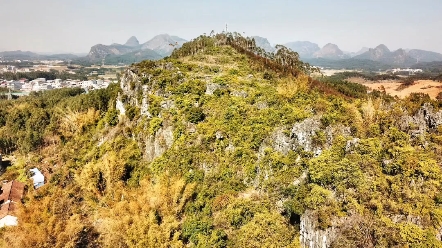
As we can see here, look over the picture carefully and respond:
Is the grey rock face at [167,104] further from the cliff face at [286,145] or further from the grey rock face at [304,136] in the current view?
the grey rock face at [304,136]

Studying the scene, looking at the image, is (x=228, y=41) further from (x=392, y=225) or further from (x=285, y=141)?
(x=392, y=225)

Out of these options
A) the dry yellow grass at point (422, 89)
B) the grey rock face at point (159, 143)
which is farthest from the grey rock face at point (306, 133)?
the dry yellow grass at point (422, 89)

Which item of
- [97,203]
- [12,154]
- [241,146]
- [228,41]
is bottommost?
[12,154]

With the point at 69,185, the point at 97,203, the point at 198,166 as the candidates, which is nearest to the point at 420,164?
the point at 198,166

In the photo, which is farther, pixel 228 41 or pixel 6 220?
pixel 228 41

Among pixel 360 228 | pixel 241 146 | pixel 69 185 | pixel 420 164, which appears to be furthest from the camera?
pixel 69 185

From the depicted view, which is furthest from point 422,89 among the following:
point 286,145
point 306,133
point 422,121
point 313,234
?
point 313,234

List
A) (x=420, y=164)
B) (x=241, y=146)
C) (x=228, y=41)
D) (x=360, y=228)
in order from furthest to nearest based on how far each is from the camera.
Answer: (x=228, y=41), (x=241, y=146), (x=420, y=164), (x=360, y=228)

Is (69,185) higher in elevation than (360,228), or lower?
lower
